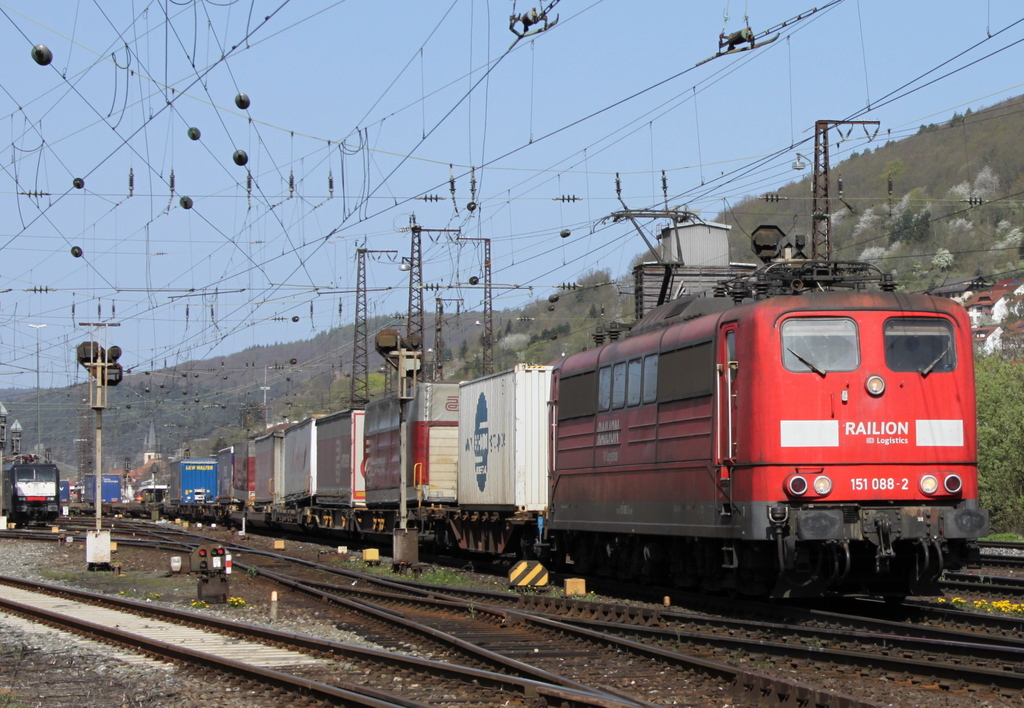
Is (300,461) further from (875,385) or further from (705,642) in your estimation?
(705,642)

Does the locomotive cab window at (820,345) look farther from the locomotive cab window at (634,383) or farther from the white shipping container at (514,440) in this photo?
the white shipping container at (514,440)

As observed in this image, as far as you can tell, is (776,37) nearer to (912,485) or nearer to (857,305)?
(857,305)

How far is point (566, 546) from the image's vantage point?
21344 millimetres

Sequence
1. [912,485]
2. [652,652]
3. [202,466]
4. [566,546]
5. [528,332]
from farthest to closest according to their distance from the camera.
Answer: [528,332] < [202,466] < [566,546] < [912,485] < [652,652]

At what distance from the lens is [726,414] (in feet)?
46.9

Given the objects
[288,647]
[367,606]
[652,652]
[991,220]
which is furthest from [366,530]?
[991,220]

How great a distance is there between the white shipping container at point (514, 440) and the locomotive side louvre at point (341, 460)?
10082mm

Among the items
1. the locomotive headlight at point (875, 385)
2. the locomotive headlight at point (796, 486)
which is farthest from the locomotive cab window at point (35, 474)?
the locomotive headlight at point (875, 385)

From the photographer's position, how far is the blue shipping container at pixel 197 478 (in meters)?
71.7

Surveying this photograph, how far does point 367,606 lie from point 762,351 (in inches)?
259

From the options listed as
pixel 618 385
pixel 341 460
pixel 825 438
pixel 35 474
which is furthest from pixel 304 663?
pixel 35 474

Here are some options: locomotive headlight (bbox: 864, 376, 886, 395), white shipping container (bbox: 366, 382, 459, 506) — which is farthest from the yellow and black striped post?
white shipping container (bbox: 366, 382, 459, 506)

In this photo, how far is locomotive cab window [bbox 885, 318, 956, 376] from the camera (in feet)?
46.1

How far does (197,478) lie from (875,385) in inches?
2511
